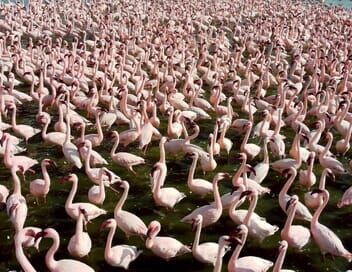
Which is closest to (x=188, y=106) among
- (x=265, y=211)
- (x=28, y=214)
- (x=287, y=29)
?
(x=265, y=211)

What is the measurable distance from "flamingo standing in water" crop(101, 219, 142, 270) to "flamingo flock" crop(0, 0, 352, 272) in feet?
0.07

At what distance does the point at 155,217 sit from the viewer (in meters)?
10.8

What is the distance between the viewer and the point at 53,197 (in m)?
11.4

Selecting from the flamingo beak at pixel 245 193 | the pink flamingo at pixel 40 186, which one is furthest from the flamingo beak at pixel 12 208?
the flamingo beak at pixel 245 193

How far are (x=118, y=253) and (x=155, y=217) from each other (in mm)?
1922

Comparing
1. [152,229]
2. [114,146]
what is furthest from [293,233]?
[114,146]

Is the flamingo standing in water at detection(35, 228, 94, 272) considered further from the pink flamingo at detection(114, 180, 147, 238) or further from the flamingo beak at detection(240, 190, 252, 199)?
the flamingo beak at detection(240, 190, 252, 199)

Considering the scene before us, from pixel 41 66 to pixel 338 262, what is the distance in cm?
1245

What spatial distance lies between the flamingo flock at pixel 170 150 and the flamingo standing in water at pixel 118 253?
0.8 inches

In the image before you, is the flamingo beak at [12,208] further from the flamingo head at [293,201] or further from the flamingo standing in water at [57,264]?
the flamingo head at [293,201]

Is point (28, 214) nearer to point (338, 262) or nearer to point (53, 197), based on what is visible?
point (53, 197)

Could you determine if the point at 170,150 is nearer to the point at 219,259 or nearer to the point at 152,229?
the point at 152,229

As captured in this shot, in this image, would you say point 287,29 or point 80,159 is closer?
point 80,159

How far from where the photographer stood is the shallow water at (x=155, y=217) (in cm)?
→ 935
